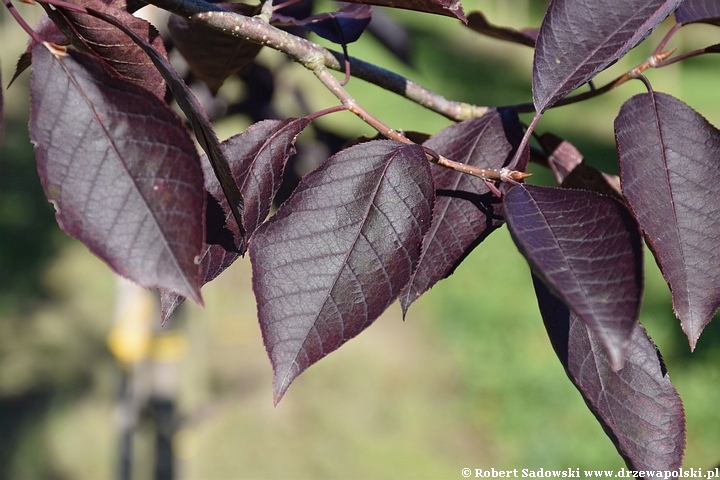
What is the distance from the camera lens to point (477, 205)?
71cm

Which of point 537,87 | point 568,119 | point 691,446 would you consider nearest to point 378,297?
point 537,87

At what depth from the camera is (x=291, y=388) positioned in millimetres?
3451

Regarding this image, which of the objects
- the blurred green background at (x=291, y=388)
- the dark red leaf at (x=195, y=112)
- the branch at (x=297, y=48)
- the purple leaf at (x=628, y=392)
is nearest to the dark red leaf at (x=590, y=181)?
the branch at (x=297, y=48)

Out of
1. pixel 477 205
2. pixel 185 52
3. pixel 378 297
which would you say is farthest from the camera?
pixel 185 52

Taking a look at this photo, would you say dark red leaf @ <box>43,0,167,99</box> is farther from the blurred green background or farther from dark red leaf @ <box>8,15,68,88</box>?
the blurred green background

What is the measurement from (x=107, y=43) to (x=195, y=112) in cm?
14

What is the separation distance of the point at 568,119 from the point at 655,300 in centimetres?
278

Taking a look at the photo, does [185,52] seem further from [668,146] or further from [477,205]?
[668,146]

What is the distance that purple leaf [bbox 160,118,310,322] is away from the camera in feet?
2.12

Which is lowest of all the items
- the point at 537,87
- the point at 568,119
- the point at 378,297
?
the point at 568,119

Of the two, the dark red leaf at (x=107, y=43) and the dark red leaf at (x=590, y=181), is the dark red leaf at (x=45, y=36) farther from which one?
the dark red leaf at (x=590, y=181)

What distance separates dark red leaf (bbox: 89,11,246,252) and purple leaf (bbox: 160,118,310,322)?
68 millimetres

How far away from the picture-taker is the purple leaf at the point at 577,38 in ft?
2.29

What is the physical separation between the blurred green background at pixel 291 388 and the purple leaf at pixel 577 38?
141cm
